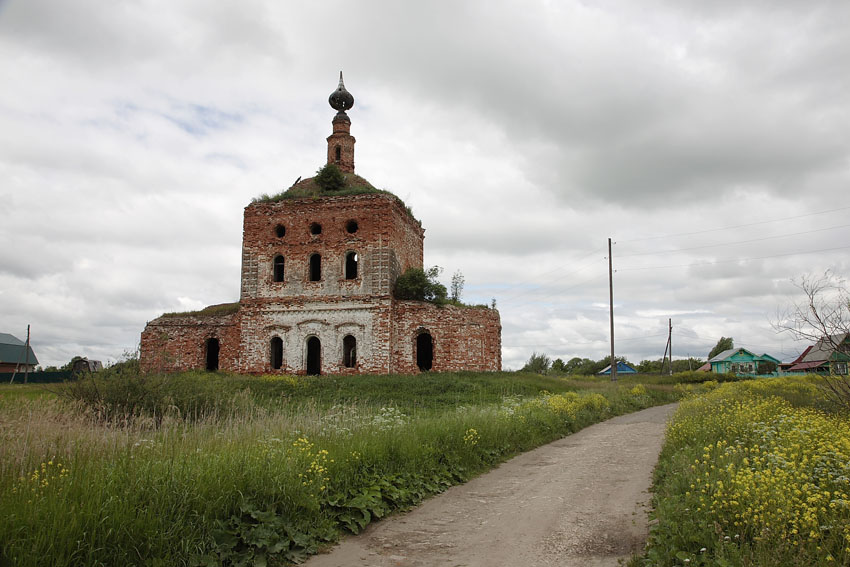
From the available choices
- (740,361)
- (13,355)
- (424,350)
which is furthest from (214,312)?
(740,361)

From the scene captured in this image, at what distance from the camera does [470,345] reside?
2719cm

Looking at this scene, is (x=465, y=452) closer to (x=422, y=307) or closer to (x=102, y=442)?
(x=102, y=442)

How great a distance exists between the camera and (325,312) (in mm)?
28359

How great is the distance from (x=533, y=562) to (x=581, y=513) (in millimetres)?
1743

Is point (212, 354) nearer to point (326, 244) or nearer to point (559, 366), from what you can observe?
point (326, 244)

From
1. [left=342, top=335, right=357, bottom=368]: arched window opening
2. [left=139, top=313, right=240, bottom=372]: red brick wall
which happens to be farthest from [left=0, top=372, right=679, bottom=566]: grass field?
[left=139, top=313, right=240, bottom=372]: red brick wall

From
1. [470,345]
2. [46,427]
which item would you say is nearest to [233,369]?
[470,345]

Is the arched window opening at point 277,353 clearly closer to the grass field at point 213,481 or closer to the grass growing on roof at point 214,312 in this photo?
the grass growing on roof at point 214,312

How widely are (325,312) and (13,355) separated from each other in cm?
4687

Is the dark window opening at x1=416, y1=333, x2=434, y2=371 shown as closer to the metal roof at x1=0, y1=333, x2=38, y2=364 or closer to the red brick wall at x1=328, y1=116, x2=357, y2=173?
the red brick wall at x1=328, y1=116, x2=357, y2=173

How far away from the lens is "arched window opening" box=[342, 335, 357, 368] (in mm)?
28344

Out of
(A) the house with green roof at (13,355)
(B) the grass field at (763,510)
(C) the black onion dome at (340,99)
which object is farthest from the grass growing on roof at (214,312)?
(A) the house with green roof at (13,355)

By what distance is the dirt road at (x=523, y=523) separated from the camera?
5.70m

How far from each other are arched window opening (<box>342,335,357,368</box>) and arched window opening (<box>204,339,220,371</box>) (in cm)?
724
